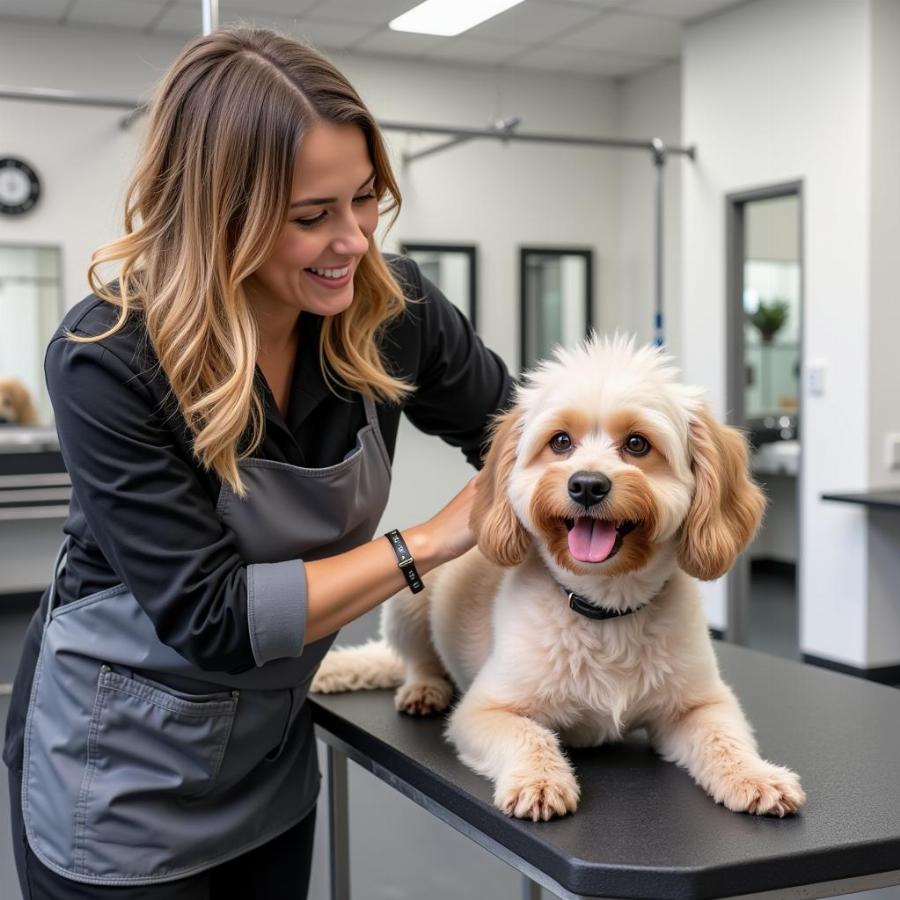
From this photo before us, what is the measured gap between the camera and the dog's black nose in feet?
3.91

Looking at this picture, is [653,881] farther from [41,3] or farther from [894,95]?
[41,3]

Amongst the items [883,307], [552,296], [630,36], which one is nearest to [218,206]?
[883,307]

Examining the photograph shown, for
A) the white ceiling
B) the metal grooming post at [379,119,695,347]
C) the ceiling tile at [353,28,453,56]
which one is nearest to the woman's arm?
the white ceiling

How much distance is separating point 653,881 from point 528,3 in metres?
4.73

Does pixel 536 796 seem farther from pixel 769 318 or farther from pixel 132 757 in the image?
pixel 769 318

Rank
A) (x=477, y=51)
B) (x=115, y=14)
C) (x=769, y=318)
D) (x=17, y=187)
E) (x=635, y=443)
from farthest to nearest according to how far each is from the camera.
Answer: (x=769, y=318), (x=477, y=51), (x=17, y=187), (x=115, y=14), (x=635, y=443)

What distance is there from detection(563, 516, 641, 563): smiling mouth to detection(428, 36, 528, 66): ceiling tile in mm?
4874

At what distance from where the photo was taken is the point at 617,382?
1.28 meters

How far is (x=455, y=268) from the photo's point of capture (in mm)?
6746

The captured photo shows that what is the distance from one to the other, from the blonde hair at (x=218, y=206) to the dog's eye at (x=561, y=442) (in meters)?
0.34

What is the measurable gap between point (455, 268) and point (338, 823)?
17.0 ft

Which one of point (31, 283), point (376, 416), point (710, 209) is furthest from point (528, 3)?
point (376, 416)

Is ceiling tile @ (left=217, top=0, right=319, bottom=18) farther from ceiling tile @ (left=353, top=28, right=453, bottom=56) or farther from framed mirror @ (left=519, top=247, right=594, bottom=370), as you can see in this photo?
framed mirror @ (left=519, top=247, right=594, bottom=370)

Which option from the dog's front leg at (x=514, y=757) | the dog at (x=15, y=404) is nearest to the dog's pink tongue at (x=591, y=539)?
the dog's front leg at (x=514, y=757)
